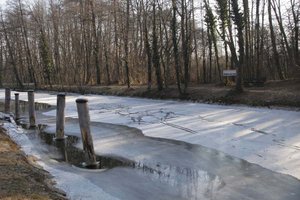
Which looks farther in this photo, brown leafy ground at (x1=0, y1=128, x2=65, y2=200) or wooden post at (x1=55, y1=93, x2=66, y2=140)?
wooden post at (x1=55, y1=93, x2=66, y2=140)

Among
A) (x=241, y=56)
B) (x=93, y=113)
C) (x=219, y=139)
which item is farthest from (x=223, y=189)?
(x=241, y=56)

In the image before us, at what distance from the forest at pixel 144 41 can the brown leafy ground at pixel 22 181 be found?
14.9 meters

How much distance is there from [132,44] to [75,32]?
11.8 meters

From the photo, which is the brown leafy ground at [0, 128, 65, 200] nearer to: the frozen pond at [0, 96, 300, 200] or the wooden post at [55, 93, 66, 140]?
the frozen pond at [0, 96, 300, 200]

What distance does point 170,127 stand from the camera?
14633 mm

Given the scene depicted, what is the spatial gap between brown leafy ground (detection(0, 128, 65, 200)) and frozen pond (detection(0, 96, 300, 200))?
0.36m

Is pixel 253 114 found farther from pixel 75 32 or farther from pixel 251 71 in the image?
pixel 75 32

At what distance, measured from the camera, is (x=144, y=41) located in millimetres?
36312

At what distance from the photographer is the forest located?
1221 inches

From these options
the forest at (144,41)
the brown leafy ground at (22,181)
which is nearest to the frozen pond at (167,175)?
the brown leafy ground at (22,181)

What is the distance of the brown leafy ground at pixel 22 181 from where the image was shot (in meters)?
5.96

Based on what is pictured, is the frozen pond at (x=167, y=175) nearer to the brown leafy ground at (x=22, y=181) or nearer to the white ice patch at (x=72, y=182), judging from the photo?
the white ice patch at (x=72, y=182)

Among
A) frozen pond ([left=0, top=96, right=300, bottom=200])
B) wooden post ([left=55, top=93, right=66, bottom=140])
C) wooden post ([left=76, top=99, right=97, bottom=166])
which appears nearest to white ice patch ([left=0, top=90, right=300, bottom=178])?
frozen pond ([left=0, top=96, right=300, bottom=200])

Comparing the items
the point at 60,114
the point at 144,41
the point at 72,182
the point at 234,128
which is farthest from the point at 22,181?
the point at 144,41
